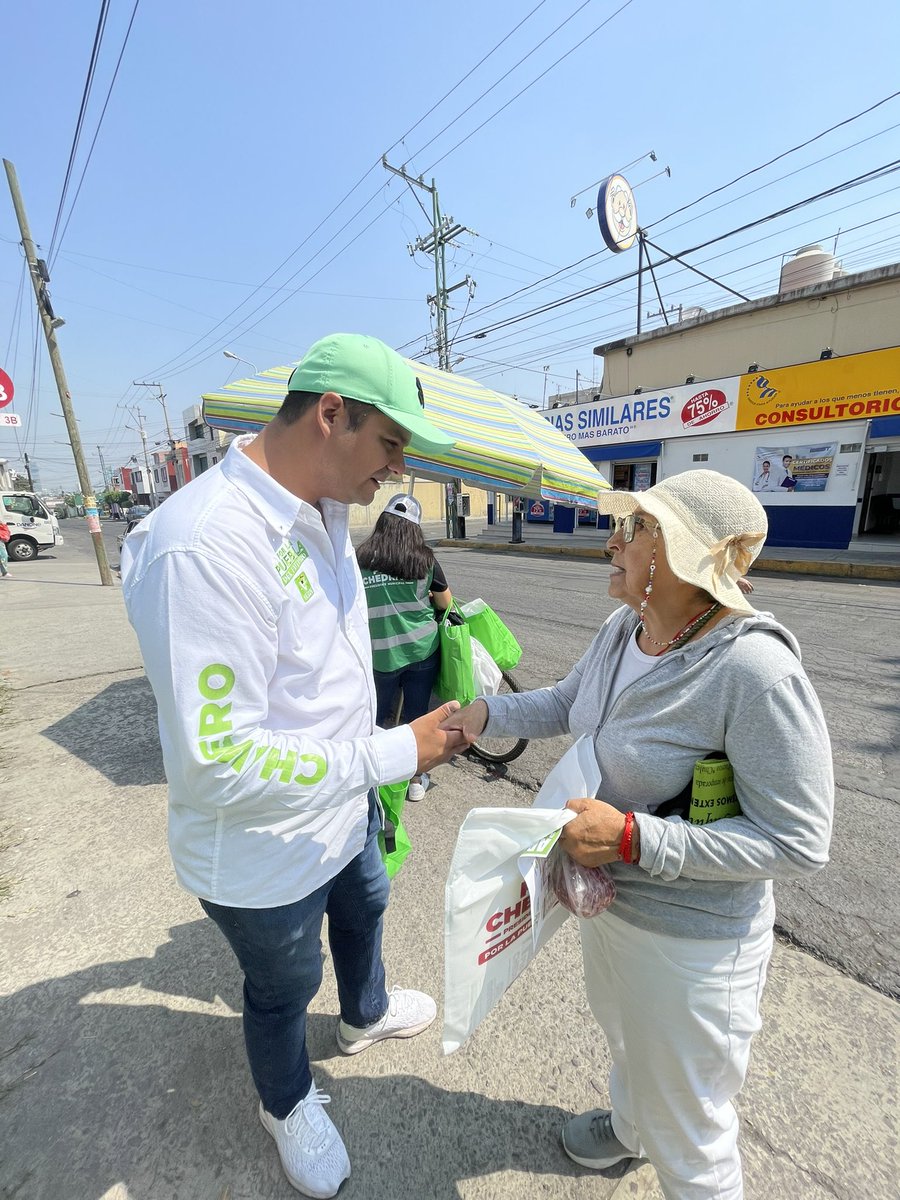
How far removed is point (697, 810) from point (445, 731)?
2.25 feet

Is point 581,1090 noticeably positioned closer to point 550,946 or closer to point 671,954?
point 550,946

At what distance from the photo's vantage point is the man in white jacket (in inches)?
41.3

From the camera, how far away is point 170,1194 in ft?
4.97

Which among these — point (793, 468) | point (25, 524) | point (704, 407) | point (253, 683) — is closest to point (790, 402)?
point (793, 468)

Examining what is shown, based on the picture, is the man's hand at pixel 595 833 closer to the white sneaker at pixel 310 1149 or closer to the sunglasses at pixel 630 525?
the sunglasses at pixel 630 525

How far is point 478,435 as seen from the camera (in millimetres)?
3502

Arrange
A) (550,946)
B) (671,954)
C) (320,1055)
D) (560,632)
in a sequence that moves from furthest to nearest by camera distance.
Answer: (560,632)
(550,946)
(320,1055)
(671,954)

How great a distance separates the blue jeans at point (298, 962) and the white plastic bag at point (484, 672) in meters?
1.71

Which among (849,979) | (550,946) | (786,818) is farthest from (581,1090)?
(786,818)


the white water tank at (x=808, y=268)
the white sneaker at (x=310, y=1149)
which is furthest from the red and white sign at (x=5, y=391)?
the white water tank at (x=808, y=268)

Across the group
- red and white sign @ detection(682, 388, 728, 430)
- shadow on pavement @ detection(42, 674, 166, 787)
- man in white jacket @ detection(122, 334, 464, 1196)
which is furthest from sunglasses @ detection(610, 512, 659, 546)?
red and white sign @ detection(682, 388, 728, 430)

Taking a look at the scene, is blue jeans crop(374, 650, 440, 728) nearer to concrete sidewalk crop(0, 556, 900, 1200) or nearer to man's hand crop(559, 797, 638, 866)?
concrete sidewalk crop(0, 556, 900, 1200)

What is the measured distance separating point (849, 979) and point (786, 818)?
1757 mm

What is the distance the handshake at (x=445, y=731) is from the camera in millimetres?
1444
